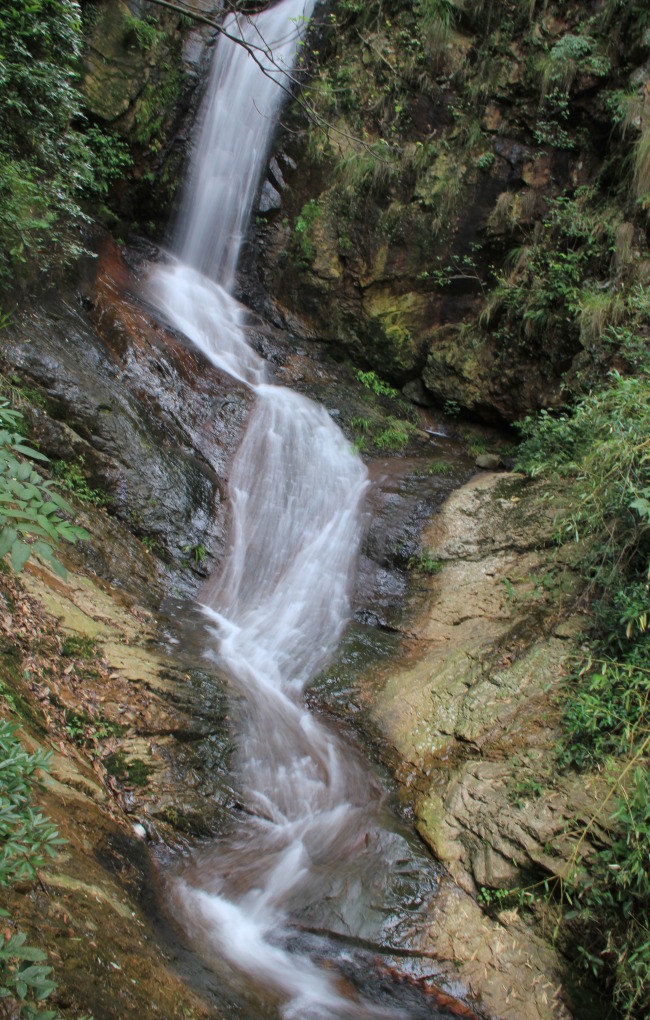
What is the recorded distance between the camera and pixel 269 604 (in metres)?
6.80

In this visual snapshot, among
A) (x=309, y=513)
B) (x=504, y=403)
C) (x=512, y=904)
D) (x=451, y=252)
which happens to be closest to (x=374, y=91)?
(x=451, y=252)

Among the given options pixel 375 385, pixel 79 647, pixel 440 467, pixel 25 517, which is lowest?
pixel 79 647

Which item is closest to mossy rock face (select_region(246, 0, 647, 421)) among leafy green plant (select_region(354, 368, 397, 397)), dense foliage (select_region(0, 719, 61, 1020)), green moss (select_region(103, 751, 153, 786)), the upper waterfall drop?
leafy green plant (select_region(354, 368, 397, 397))

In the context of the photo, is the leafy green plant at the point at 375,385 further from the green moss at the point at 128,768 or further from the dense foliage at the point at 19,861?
the dense foliage at the point at 19,861

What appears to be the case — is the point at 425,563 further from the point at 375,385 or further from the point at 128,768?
the point at 375,385

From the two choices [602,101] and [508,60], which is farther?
[508,60]

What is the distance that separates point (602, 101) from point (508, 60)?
1.81 metres

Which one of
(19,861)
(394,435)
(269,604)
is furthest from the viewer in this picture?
(394,435)

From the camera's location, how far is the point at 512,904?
4016 millimetres

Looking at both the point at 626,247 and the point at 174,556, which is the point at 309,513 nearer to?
the point at 174,556

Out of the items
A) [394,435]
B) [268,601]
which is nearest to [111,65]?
[394,435]

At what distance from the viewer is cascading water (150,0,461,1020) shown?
3822mm

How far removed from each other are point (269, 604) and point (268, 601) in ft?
0.15

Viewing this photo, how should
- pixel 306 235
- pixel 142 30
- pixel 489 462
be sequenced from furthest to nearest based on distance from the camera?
pixel 306 235, pixel 142 30, pixel 489 462
